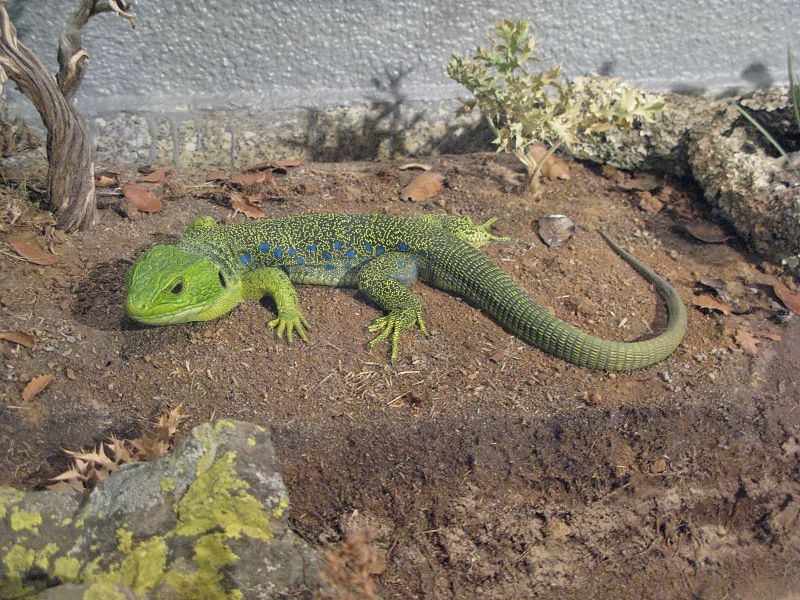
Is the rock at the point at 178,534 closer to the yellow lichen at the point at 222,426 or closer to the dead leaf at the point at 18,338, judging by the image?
the yellow lichen at the point at 222,426

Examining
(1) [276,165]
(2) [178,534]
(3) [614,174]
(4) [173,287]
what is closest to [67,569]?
(2) [178,534]

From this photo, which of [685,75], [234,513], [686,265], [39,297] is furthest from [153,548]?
[685,75]

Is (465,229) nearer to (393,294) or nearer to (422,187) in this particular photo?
(422,187)

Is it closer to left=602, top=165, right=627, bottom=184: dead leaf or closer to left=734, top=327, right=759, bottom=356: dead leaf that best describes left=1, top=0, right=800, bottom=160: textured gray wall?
left=602, top=165, right=627, bottom=184: dead leaf

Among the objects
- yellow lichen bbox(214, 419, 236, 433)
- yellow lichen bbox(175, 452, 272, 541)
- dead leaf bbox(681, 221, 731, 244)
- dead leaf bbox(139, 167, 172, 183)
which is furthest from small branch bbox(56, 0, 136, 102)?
dead leaf bbox(681, 221, 731, 244)

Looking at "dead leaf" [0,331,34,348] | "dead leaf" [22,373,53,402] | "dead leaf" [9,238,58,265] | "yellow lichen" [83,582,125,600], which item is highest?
"yellow lichen" [83,582,125,600]

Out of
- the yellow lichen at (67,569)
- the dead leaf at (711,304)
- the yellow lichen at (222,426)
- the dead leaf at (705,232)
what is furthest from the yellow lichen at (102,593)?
the dead leaf at (705,232)
